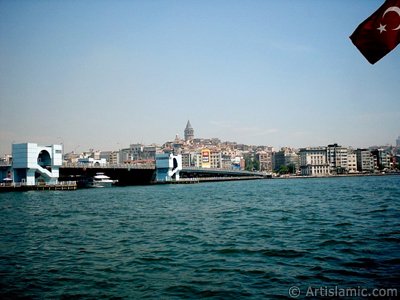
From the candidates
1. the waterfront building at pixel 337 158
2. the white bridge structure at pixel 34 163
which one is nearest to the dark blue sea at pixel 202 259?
the white bridge structure at pixel 34 163

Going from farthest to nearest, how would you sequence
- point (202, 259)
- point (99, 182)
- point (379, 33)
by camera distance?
point (99, 182) → point (202, 259) → point (379, 33)

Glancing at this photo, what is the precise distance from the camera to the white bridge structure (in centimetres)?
7731

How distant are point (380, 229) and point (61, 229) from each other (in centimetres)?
1802

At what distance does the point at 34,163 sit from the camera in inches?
3105

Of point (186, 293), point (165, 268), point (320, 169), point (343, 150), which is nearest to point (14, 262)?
point (165, 268)

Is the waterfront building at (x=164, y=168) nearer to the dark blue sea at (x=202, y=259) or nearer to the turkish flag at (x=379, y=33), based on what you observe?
the dark blue sea at (x=202, y=259)

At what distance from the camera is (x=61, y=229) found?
22156 mm
